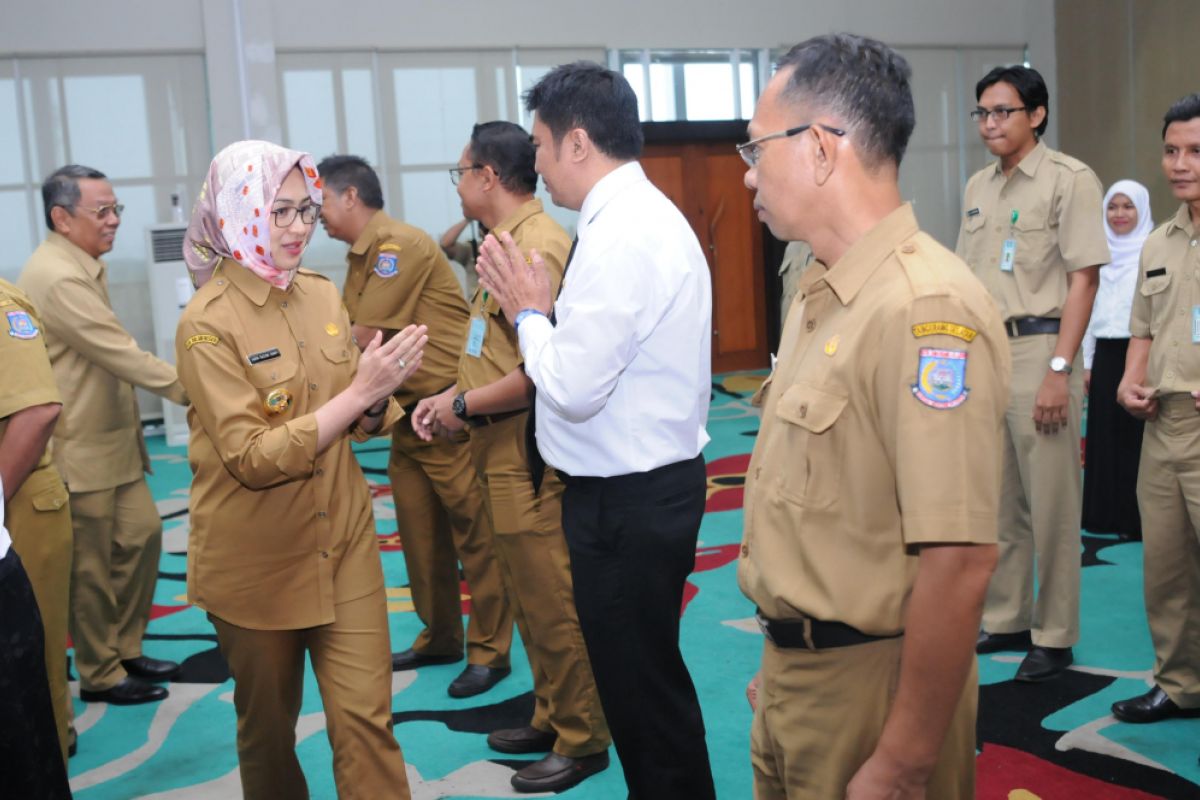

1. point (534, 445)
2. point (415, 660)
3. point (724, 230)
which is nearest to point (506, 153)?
point (534, 445)

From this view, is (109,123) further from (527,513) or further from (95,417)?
(527,513)

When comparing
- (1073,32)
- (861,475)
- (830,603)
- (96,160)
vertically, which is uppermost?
(1073,32)

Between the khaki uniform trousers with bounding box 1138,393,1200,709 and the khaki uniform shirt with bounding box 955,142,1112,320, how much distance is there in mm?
537

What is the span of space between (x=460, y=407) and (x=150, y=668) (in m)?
1.77

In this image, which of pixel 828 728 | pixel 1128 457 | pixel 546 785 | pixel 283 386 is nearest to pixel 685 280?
pixel 283 386

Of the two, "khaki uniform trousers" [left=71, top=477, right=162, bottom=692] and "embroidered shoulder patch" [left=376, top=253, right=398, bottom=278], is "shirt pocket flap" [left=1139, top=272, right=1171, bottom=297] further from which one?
"khaki uniform trousers" [left=71, top=477, right=162, bottom=692]

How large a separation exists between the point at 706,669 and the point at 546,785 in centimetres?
87

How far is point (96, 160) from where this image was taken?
850 cm

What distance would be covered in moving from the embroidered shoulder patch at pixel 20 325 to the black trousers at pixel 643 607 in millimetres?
1259

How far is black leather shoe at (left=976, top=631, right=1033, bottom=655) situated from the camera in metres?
3.61

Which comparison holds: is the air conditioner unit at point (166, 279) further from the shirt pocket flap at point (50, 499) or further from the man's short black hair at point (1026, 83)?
the man's short black hair at point (1026, 83)

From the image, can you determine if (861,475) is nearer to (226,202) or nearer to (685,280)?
(685,280)

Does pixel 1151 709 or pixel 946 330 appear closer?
pixel 946 330

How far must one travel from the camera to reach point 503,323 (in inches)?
116
